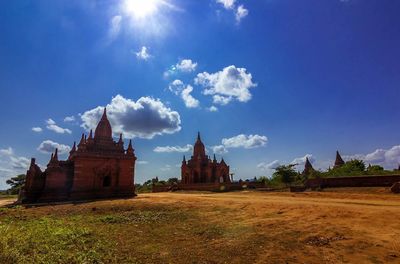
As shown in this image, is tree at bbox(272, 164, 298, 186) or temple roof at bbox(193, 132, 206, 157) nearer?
tree at bbox(272, 164, 298, 186)

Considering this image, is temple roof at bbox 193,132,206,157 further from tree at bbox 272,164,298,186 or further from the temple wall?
the temple wall

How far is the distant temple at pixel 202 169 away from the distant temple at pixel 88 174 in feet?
67.2

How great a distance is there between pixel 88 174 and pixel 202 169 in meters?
25.5

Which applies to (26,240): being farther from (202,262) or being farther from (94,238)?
(202,262)

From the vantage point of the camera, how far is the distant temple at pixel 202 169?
50.8 metres

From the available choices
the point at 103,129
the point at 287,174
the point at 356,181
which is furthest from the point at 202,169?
the point at 356,181

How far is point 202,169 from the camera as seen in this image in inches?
2019

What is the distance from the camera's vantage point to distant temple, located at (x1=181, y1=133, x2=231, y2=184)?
5080 centimetres

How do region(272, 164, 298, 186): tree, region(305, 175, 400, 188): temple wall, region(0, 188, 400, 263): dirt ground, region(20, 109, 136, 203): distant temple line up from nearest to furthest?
region(0, 188, 400, 263): dirt ground
region(305, 175, 400, 188): temple wall
region(20, 109, 136, 203): distant temple
region(272, 164, 298, 186): tree

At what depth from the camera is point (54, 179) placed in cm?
2788

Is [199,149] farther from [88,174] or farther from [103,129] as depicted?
[88,174]

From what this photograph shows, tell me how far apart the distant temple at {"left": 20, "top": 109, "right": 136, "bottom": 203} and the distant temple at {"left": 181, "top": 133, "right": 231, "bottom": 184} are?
2047 centimetres

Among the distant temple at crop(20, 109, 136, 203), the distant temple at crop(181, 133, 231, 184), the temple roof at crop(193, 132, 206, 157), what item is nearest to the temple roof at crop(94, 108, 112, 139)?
the distant temple at crop(20, 109, 136, 203)

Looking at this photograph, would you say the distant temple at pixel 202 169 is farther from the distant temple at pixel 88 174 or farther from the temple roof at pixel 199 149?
the distant temple at pixel 88 174
